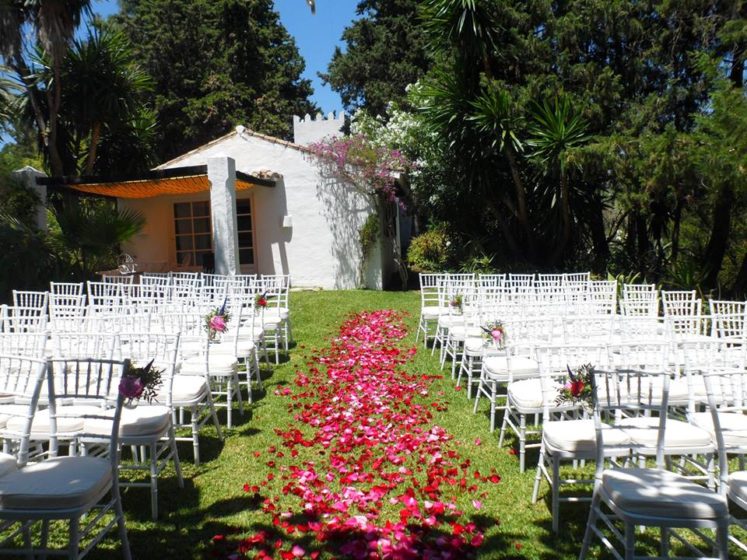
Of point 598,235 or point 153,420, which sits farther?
point 598,235

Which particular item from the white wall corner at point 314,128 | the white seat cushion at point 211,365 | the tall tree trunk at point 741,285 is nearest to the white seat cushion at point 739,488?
the white seat cushion at point 211,365

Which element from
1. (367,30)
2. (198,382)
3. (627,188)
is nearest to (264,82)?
(367,30)

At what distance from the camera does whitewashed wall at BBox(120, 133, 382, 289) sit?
1283 centimetres

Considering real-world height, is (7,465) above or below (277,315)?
below

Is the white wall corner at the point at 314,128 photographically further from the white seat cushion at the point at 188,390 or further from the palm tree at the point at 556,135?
the white seat cushion at the point at 188,390

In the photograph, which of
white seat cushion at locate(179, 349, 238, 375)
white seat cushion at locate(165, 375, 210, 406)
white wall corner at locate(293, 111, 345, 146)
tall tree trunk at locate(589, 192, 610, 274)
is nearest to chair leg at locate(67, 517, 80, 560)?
white seat cushion at locate(165, 375, 210, 406)

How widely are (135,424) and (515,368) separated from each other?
2572 millimetres

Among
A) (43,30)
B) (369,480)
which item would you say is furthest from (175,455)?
(43,30)

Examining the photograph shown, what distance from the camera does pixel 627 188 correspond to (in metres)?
8.67

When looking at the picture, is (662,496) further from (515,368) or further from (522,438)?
(515,368)

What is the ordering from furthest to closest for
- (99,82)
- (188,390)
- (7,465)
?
(99,82) → (188,390) → (7,465)

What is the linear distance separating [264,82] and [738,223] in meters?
18.0

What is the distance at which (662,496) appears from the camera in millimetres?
2188

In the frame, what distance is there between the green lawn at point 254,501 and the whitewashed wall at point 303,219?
7.86m
